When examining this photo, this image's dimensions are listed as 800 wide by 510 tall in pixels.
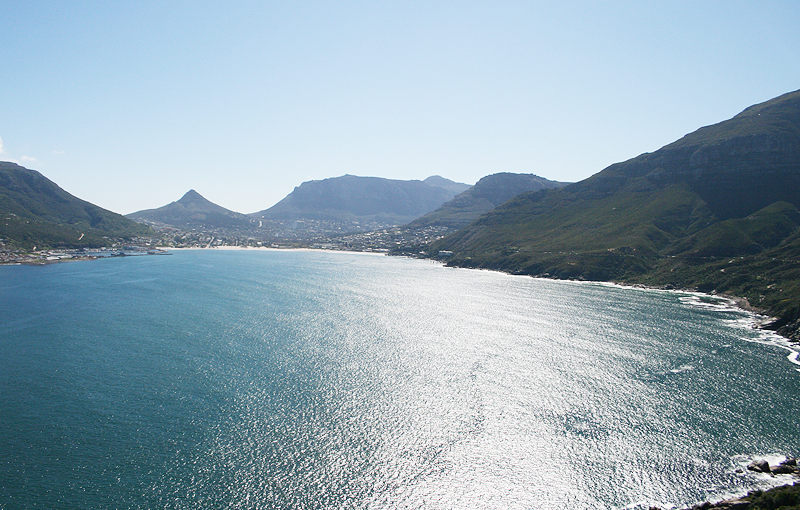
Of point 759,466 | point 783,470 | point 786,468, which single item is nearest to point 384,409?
point 759,466

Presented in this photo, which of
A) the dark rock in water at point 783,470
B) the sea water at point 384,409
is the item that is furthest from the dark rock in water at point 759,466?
the sea water at point 384,409

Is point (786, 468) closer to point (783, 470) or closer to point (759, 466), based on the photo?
point (783, 470)

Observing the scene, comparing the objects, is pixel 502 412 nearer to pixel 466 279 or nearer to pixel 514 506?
pixel 514 506

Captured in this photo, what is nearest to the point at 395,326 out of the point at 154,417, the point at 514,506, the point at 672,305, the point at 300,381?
the point at 300,381

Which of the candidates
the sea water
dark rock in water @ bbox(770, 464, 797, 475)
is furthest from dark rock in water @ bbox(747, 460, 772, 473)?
the sea water

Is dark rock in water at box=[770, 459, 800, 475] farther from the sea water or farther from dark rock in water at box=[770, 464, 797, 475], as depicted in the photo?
the sea water
